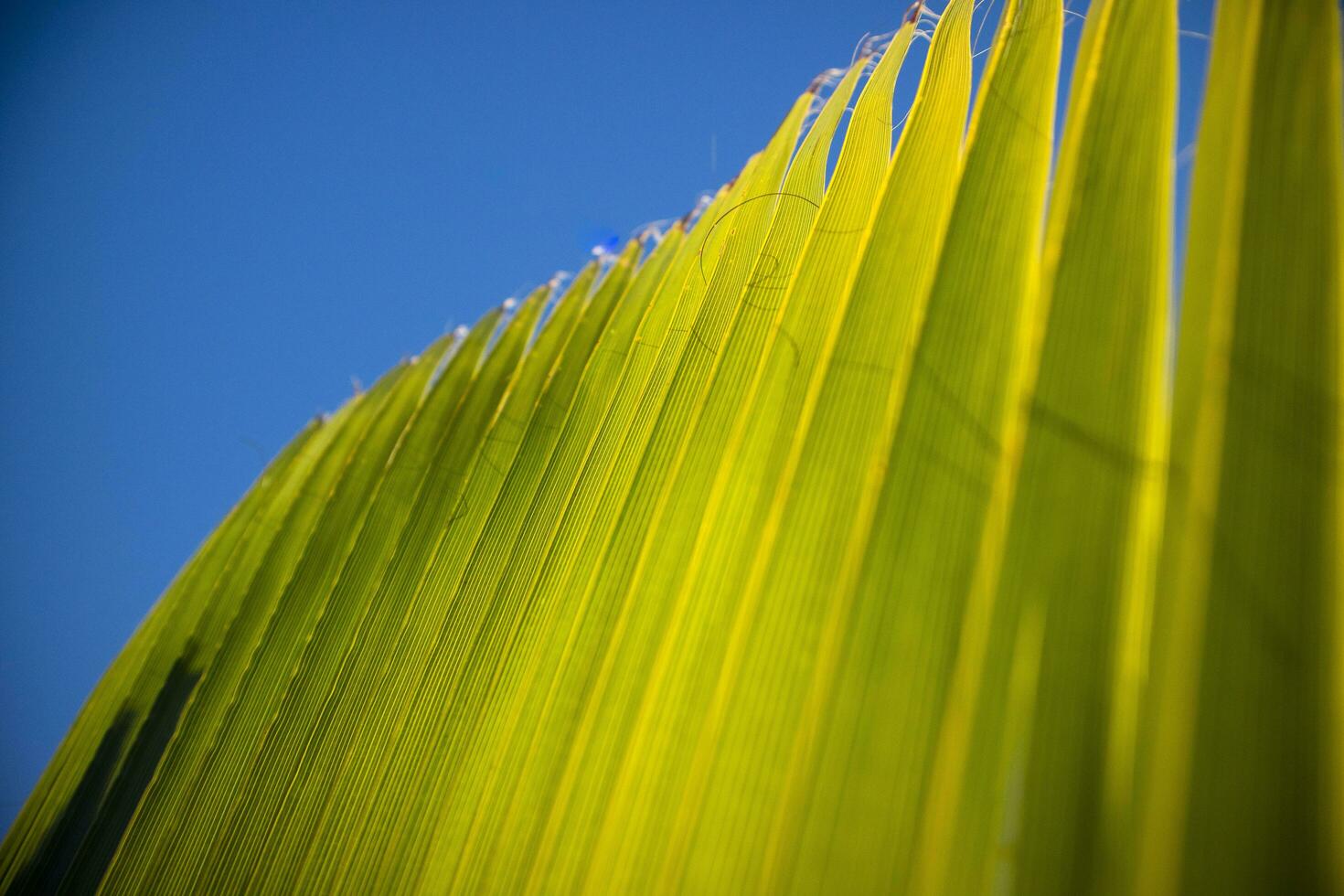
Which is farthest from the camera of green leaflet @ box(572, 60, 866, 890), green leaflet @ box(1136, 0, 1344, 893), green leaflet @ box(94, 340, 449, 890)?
green leaflet @ box(94, 340, 449, 890)

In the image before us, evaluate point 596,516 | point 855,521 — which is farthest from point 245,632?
point 855,521

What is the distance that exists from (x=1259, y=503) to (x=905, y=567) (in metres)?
0.13

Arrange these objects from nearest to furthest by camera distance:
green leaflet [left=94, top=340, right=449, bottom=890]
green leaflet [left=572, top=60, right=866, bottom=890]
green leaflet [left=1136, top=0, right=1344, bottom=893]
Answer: green leaflet [left=1136, top=0, right=1344, bottom=893]
green leaflet [left=572, top=60, right=866, bottom=890]
green leaflet [left=94, top=340, right=449, bottom=890]

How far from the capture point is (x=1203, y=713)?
0.23m

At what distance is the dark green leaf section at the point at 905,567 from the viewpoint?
242mm

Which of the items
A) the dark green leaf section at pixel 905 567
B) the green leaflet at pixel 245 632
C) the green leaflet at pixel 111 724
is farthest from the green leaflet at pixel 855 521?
the green leaflet at pixel 111 724

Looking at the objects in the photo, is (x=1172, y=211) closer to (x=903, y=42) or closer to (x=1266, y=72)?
(x=1266, y=72)

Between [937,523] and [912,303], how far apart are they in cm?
13

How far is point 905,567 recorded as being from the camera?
0.98ft

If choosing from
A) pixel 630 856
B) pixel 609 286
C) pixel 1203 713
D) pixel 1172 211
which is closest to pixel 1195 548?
pixel 1203 713

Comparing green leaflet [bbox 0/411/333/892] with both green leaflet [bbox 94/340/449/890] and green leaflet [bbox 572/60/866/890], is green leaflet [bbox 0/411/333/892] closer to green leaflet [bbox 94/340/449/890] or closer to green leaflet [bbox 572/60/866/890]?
green leaflet [bbox 94/340/449/890]

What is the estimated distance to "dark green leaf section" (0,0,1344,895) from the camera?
0.24 metres

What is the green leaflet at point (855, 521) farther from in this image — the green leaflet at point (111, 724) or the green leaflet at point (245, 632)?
the green leaflet at point (111, 724)

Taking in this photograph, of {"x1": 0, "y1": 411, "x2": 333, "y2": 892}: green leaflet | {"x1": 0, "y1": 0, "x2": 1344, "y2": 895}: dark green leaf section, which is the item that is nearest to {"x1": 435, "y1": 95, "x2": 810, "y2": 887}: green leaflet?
{"x1": 0, "y1": 0, "x2": 1344, "y2": 895}: dark green leaf section
